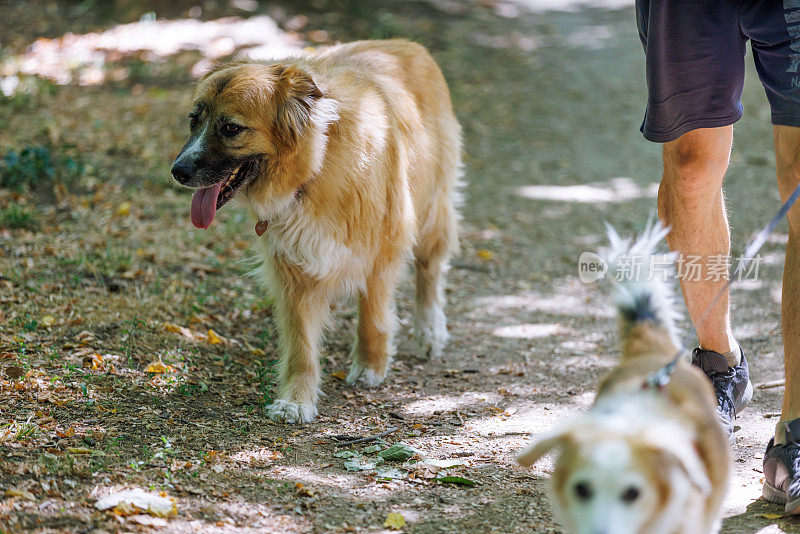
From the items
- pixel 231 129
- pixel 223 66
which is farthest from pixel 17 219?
pixel 231 129

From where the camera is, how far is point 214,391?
146 inches

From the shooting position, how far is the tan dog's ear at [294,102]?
3455mm

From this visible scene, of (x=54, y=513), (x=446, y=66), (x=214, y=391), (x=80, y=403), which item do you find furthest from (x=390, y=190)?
(x=446, y=66)

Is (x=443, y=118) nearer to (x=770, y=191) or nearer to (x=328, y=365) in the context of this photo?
(x=328, y=365)

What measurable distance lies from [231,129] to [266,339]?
1390mm

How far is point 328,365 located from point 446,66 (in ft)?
20.3

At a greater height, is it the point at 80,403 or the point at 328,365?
the point at 80,403

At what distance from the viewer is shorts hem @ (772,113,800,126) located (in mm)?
2869

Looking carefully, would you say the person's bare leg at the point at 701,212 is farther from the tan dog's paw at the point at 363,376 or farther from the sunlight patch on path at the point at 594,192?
the sunlight patch on path at the point at 594,192

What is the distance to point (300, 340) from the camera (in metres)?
3.84

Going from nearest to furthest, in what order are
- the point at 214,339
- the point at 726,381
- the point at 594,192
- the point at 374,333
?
1. the point at 726,381
2. the point at 374,333
3. the point at 214,339
4. the point at 594,192

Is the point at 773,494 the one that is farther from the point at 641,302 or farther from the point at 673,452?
the point at 673,452

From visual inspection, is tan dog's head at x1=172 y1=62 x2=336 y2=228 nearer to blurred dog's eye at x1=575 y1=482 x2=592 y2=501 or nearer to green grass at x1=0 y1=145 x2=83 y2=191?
blurred dog's eye at x1=575 y1=482 x2=592 y2=501

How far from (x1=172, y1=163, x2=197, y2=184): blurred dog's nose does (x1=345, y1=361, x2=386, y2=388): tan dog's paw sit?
1347 mm
